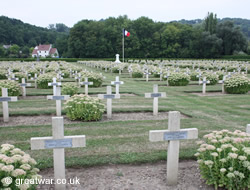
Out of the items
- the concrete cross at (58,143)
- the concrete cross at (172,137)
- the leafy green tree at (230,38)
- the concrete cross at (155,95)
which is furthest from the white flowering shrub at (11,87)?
the leafy green tree at (230,38)

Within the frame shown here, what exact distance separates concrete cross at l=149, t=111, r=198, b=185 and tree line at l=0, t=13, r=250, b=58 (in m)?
62.2

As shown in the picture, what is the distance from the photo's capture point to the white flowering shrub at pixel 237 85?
13078mm

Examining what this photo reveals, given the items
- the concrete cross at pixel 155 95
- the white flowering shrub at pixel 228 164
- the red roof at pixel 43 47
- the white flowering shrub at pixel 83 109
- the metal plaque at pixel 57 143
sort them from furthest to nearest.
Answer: the red roof at pixel 43 47
the concrete cross at pixel 155 95
the white flowering shrub at pixel 83 109
the metal plaque at pixel 57 143
the white flowering shrub at pixel 228 164

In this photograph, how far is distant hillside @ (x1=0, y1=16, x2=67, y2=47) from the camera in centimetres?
9050

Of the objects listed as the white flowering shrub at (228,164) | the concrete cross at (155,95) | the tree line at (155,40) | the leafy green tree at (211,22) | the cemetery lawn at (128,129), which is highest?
the leafy green tree at (211,22)

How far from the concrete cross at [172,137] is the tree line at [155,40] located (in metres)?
62.2

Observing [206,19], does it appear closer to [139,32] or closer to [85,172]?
[139,32]

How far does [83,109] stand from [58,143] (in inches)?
150

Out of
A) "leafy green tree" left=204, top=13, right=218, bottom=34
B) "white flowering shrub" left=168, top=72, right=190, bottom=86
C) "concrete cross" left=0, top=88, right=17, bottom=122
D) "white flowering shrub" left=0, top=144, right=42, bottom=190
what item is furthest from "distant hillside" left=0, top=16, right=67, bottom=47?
"white flowering shrub" left=0, top=144, right=42, bottom=190

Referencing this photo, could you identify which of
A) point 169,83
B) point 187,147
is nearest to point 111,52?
point 169,83

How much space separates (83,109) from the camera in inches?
284

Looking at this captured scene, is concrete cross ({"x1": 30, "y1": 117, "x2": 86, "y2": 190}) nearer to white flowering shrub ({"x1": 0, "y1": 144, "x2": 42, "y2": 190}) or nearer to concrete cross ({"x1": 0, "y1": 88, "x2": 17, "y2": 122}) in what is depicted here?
white flowering shrub ({"x1": 0, "y1": 144, "x2": 42, "y2": 190})

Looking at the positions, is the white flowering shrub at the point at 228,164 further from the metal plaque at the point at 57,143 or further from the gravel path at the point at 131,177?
the metal plaque at the point at 57,143

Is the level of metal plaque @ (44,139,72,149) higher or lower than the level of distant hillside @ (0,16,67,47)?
lower
